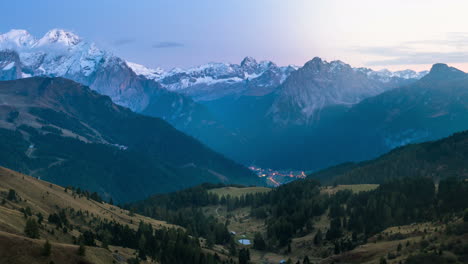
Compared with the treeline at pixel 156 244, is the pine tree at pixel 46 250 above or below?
above

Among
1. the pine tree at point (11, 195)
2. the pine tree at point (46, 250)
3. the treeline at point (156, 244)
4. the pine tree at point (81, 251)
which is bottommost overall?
the treeline at point (156, 244)

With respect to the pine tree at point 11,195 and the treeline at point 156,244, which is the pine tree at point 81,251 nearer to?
the treeline at point 156,244

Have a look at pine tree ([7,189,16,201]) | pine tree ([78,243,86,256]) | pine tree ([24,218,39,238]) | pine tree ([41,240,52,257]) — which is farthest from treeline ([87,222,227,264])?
pine tree ([41,240,52,257])

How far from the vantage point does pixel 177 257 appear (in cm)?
15900

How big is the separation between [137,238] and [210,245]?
1618 inches

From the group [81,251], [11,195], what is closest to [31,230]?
[81,251]

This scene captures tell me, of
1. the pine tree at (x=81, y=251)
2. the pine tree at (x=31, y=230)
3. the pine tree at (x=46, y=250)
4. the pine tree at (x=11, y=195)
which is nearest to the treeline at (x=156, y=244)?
the pine tree at (x=11, y=195)

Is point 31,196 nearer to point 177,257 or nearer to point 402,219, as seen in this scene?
point 177,257

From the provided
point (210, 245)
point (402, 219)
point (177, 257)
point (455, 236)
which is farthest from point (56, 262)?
point (402, 219)

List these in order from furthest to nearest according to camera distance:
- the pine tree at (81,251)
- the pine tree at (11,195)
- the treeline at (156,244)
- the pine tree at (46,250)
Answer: the pine tree at (11,195) < the treeline at (156,244) < the pine tree at (81,251) < the pine tree at (46,250)

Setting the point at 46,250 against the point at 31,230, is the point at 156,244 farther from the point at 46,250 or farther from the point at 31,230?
the point at 46,250

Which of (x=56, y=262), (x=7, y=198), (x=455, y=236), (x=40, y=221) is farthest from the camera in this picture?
(x=7, y=198)

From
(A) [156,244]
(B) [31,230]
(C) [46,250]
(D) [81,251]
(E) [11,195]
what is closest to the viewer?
(C) [46,250]

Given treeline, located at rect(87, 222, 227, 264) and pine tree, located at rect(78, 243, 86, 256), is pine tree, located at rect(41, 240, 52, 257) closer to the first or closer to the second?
pine tree, located at rect(78, 243, 86, 256)
